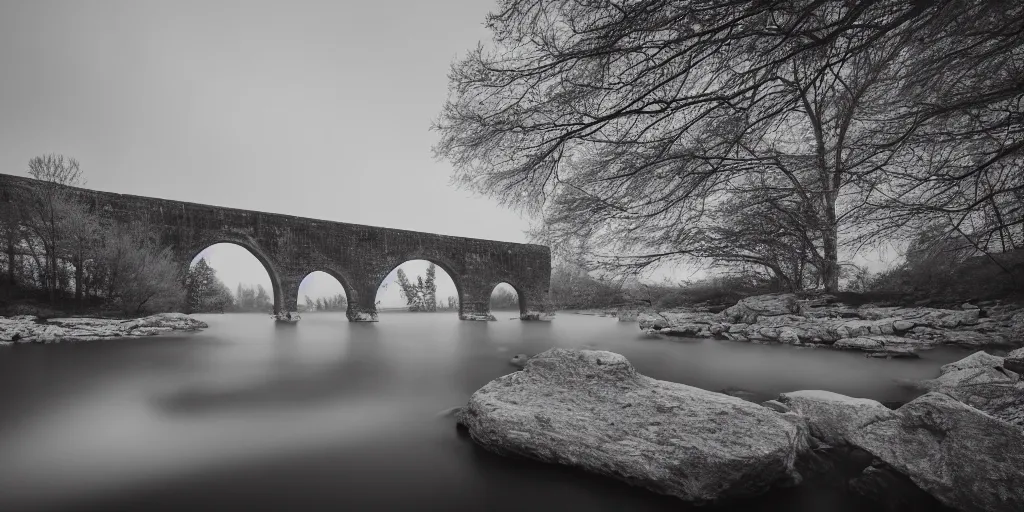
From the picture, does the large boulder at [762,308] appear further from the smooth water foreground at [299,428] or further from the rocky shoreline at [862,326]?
the smooth water foreground at [299,428]

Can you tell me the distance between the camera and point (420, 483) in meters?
2.20

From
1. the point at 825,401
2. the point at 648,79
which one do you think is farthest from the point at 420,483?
the point at 648,79

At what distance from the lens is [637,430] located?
6.75ft

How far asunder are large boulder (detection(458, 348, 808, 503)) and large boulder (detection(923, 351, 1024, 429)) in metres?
1.51

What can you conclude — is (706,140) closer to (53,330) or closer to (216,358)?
(216,358)

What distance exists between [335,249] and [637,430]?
1506 cm

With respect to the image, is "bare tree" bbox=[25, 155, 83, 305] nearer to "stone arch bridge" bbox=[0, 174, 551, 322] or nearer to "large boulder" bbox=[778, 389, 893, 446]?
"stone arch bridge" bbox=[0, 174, 551, 322]

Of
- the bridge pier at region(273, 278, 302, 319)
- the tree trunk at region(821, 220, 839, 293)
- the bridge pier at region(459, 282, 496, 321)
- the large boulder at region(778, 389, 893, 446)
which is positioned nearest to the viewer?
the large boulder at region(778, 389, 893, 446)

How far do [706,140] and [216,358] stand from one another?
313 inches

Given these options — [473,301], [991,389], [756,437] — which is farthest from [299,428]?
[473,301]

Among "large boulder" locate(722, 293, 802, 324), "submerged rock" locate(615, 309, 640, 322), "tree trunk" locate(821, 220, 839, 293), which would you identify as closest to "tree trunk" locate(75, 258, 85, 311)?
"submerged rock" locate(615, 309, 640, 322)

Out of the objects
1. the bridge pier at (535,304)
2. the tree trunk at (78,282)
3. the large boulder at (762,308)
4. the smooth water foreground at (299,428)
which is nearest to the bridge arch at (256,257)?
the tree trunk at (78,282)

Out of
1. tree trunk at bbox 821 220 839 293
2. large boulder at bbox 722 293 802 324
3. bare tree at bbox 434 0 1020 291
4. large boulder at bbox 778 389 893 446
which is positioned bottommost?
large boulder at bbox 778 389 893 446

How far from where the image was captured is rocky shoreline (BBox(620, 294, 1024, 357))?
5.31 m
